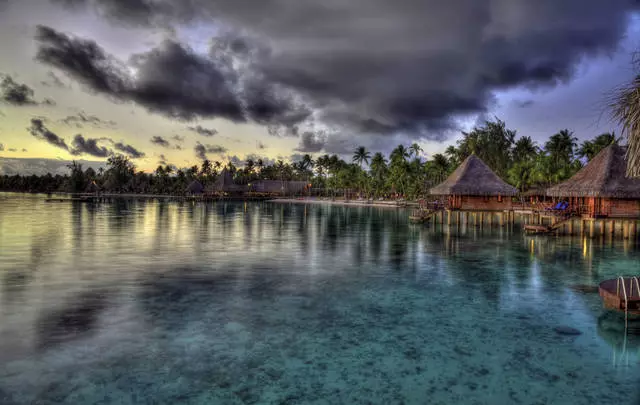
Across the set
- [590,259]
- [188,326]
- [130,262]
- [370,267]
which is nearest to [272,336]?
[188,326]

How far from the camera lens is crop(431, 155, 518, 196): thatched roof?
103 ft

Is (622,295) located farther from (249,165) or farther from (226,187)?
(249,165)

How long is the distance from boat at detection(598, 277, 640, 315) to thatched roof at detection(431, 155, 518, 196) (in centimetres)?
2323

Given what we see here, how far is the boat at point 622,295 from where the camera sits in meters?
7.84

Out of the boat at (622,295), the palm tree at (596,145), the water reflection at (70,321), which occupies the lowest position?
the water reflection at (70,321)

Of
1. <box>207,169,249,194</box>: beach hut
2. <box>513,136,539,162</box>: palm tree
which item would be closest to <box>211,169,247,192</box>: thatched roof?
<box>207,169,249,194</box>: beach hut

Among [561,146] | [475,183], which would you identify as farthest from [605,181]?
[561,146]

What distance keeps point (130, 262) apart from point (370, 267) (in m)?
8.60

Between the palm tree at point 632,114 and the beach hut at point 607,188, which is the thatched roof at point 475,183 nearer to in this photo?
the beach hut at point 607,188

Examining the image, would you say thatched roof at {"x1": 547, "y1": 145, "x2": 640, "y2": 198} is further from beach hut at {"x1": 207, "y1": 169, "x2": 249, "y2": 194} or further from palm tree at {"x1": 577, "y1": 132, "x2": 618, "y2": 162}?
beach hut at {"x1": 207, "y1": 169, "x2": 249, "y2": 194}

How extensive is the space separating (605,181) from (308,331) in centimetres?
2271

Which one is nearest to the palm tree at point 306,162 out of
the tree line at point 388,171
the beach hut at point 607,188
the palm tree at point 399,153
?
the tree line at point 388,171

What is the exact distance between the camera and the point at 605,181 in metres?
23.2

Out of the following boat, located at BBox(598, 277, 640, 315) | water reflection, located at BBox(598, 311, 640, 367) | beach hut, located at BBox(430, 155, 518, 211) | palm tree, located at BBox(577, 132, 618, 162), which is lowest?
water reflection, located at BBox(598, 311, 640, 367)
